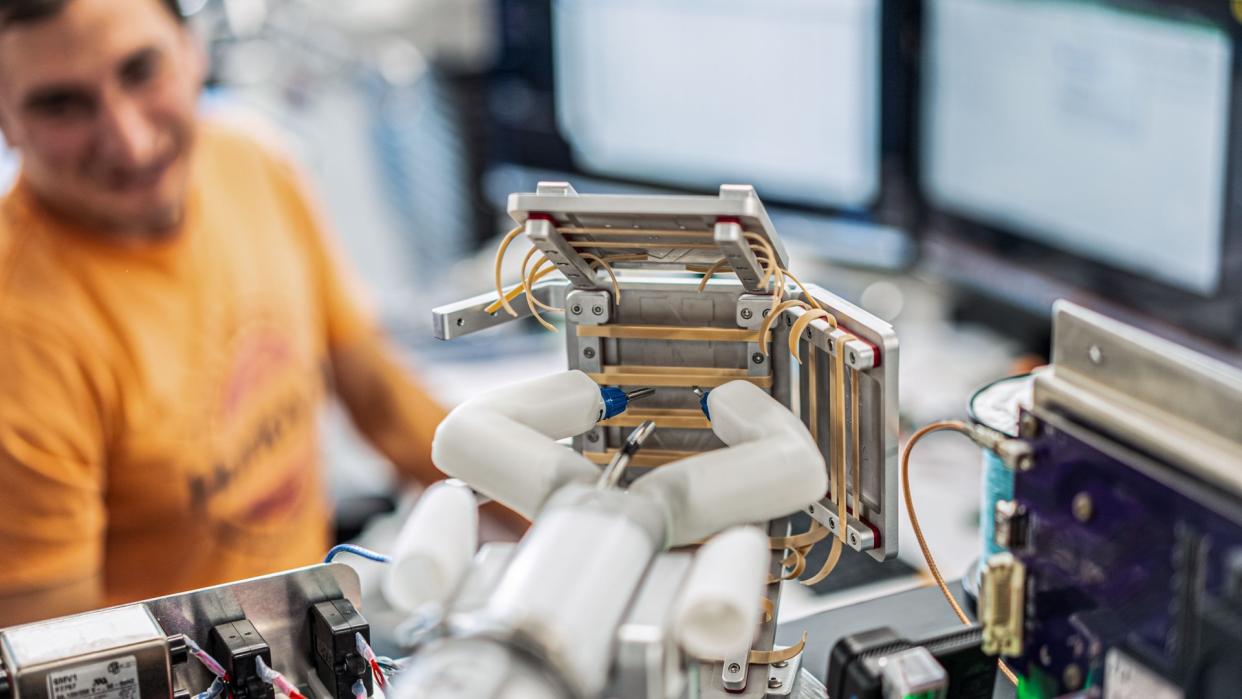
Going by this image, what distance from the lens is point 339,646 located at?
78 cm

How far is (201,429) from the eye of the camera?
1.43m

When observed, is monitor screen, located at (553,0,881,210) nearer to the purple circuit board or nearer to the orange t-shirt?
the orange t-shirt

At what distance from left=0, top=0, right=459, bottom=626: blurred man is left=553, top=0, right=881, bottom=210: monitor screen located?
2.02ft

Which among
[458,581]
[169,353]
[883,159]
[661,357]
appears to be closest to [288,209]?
[169,353]

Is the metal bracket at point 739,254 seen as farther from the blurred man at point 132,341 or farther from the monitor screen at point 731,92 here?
the monitor screen at point 731,92

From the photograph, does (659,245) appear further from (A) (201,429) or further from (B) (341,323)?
(B) (341,323)

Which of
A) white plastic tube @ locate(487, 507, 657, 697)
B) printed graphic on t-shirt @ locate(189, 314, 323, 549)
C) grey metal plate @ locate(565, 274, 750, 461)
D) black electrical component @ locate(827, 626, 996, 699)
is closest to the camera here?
white plastic tube @ locate(487, 507, 657, 697)

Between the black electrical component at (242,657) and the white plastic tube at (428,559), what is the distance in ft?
0.57

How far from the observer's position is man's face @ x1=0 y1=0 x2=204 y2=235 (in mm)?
1325

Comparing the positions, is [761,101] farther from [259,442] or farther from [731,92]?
[259,442]

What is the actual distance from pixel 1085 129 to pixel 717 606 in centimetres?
112

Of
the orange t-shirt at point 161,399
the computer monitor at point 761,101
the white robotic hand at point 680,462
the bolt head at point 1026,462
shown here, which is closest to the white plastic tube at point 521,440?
the white robotic hand at point 680,462

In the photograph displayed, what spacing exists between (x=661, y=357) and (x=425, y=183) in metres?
1.76

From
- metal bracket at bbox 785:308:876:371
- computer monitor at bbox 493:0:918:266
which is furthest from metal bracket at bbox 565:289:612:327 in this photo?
computer monitor at bbox 493:0:918:266
